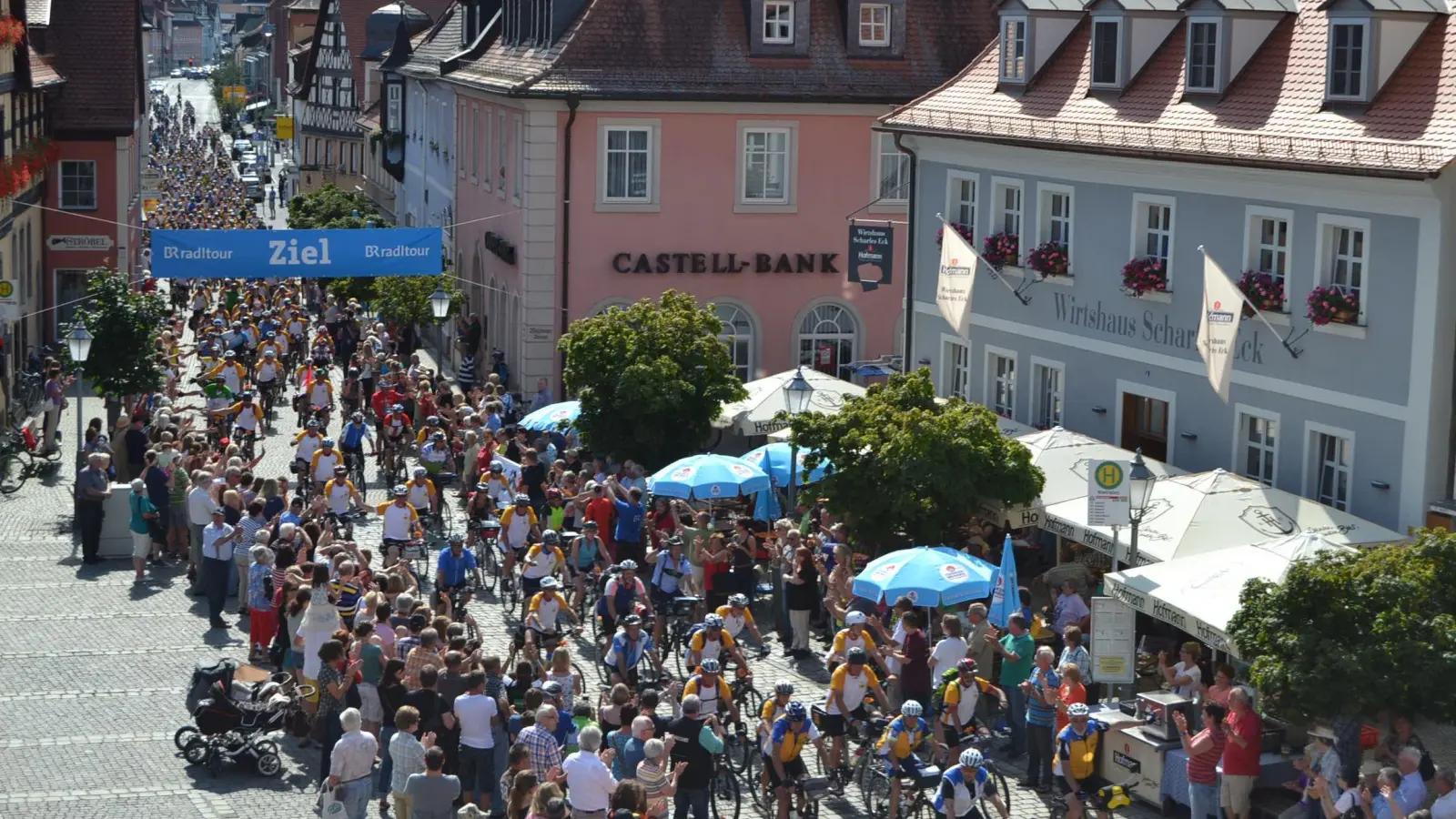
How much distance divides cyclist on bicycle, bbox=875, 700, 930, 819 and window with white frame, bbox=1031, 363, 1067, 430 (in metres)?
10.9

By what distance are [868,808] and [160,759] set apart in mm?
6006

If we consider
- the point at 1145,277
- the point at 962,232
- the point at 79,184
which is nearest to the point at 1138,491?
the point at 1145,277

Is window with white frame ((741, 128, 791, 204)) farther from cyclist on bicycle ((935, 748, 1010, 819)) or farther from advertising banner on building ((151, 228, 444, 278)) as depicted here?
cyclist on bicycle ((935, 748, 1010, 819))

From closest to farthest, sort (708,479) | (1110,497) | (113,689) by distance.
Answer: (1110,497) < (113,689) < (708,479)

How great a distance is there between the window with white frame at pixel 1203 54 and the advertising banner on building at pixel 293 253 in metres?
15.7

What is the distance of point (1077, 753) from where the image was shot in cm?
1728

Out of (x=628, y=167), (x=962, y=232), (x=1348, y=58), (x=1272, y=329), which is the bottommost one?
(x=1272, y=329)

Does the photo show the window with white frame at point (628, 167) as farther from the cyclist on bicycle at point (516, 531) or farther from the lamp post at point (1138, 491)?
the lamp post at point (1138, 491)

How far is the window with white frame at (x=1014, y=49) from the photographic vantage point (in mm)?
29234

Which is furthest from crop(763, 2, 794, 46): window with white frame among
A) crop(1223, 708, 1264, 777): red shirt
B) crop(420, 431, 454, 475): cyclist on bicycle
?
crop(1223, 708, 1264, 777): red shirt

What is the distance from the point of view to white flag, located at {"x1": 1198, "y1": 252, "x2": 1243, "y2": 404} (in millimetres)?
21312

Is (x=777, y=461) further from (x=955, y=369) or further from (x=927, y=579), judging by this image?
(x=927, y=579)

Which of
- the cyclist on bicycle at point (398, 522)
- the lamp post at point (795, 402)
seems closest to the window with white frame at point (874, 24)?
the lamp post at point (795, 402)

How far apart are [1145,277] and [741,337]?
49.5ft
